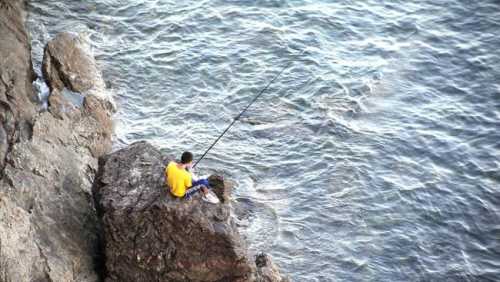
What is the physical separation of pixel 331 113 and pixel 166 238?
7956 mm

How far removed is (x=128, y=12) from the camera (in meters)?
20.7

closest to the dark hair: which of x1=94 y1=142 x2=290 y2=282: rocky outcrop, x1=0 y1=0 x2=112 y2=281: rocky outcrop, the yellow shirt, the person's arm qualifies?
the yellow shirt

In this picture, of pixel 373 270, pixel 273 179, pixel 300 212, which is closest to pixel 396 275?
pixel 373 270

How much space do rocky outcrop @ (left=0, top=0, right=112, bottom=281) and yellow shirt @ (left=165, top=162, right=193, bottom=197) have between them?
2.20 metres

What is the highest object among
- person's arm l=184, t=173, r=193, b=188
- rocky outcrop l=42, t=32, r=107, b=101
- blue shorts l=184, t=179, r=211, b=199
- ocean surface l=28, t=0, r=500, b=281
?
person's arm l=184, t=173, r=193, b=188

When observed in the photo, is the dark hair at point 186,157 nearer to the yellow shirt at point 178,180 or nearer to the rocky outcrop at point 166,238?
the yellow shirt at point 178,180

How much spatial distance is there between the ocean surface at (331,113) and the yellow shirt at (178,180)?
368 cm

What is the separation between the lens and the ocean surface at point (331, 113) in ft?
43.2

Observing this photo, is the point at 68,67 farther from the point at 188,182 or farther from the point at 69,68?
the point at 188,182

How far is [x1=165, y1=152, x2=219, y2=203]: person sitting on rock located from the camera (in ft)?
31.3

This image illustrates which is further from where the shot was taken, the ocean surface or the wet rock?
the wet rock

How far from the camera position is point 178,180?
375 inches

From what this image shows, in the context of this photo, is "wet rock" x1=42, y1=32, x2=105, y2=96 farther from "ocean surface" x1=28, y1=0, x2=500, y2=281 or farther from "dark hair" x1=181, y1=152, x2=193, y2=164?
"dark hair" x1=181, y1=152, x2=193, y2=164

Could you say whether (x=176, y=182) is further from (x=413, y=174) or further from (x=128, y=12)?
(x=128, y=12)
